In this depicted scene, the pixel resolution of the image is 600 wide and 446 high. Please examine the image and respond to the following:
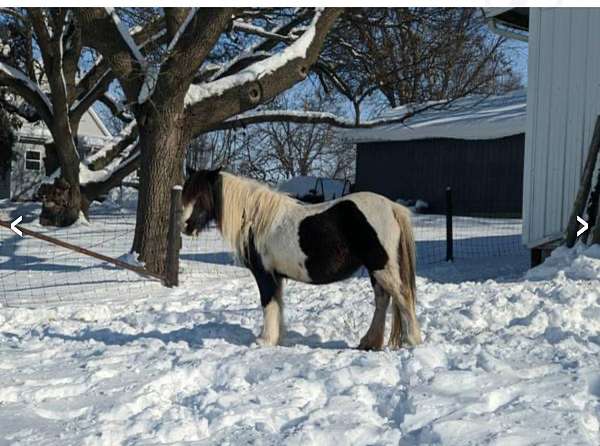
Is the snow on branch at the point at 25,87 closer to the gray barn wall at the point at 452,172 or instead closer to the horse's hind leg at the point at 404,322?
the gray barn wall at the point at 452,172

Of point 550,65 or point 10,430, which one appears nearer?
point 10,430

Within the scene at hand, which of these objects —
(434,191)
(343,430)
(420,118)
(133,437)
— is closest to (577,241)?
(343,430)

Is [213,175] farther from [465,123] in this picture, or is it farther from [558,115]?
[465,123]

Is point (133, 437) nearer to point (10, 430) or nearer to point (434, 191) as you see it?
point (10, 430)

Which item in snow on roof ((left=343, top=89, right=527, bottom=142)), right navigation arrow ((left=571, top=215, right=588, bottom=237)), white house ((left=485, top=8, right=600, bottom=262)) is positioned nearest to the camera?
right navigation arrow ((left=571, top=215, right=588, bottom=237))

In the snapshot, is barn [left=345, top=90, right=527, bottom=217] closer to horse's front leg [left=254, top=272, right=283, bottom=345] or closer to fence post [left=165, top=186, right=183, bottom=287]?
fence post [left=165, top=186, right=183, bottom=287]

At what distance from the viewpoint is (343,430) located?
136 inches

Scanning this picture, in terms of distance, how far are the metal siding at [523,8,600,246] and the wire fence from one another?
1.94 m

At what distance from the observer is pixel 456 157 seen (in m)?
22.6

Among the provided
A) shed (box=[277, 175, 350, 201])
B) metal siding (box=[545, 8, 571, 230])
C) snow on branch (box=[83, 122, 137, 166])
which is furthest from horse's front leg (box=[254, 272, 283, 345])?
shed (box=[277, 175, 350, 201])

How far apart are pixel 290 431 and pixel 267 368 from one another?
3.74 feet

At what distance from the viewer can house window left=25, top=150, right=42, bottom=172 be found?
32.0 meters

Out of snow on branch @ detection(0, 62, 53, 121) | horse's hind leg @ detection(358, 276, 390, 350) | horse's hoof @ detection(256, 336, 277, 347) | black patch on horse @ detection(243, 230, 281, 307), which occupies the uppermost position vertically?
snow on branch @ detection(0, 62, 53, 121)

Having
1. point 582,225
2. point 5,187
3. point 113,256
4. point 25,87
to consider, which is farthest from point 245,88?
point 5,187
